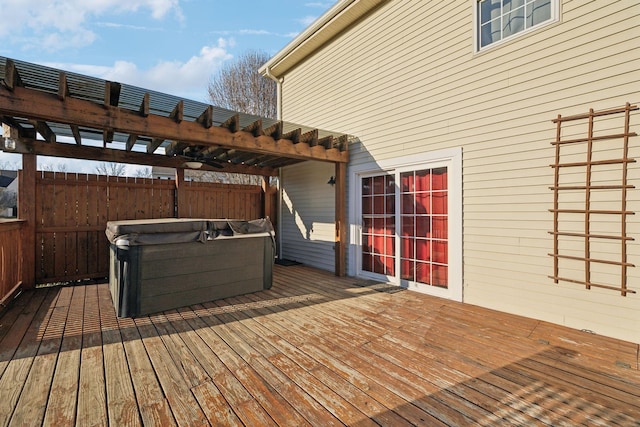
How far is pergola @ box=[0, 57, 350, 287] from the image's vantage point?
300 cm

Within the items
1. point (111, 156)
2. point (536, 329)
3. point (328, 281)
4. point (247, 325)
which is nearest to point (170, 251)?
point (247, 325)

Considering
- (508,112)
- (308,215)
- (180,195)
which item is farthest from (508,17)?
(180,195)

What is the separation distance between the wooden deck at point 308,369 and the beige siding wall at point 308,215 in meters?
2.64

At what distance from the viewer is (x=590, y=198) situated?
3035mm

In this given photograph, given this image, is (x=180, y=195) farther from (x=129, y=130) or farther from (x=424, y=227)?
(x=424, y=227)

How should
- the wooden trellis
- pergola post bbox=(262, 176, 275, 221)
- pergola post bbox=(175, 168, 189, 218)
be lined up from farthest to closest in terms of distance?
pergola post bbox=(262, 176, 275, 221) < pergola post bbox=(175, 168, 189, 218) < the wooden trellis

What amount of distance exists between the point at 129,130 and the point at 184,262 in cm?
168

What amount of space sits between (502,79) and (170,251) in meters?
4.59

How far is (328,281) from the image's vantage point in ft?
17.2

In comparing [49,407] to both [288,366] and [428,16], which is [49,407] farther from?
[428,16]

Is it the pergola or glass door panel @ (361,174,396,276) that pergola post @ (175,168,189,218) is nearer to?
the pergola

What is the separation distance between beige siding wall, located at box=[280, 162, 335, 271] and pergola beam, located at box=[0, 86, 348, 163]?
1535 millimetres

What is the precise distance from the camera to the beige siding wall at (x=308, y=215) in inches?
245

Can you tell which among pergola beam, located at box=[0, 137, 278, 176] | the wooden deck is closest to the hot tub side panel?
the wooden deck
